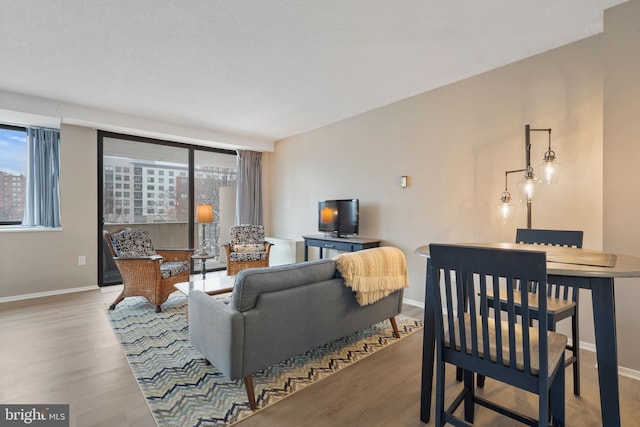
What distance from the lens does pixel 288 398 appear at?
1903 mm

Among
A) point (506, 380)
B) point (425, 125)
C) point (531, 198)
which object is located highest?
point (425, 125)

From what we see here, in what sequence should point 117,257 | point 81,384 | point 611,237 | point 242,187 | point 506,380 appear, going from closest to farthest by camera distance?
point 506,380, point 81,384, point 611,237, point 117,257, point 242,187

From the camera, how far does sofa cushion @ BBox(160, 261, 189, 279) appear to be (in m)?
3.60

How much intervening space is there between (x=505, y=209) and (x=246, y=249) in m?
3.45

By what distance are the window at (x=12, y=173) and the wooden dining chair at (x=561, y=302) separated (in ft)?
18.9

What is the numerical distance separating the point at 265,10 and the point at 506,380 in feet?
8.36

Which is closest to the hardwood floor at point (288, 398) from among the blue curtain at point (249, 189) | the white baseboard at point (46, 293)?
the white baseboard at point (46, 293)

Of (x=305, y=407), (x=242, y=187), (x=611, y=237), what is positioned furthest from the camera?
(x=242, y=187)

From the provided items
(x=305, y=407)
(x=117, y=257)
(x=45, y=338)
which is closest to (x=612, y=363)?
(x=305, y=407)

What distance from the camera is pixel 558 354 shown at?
1.33 metres

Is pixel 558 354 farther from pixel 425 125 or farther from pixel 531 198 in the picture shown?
pixel 425 125

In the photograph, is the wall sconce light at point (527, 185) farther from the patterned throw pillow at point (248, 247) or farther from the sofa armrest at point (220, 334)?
the patterned throw pillow at point (248, 247)

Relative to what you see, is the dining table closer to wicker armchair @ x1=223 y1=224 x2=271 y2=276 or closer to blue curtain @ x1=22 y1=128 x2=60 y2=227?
wicker armchair @ x1=223 y1=224 x2=271 y2=276

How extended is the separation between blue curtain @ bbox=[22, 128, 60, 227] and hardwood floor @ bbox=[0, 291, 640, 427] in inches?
79.1
